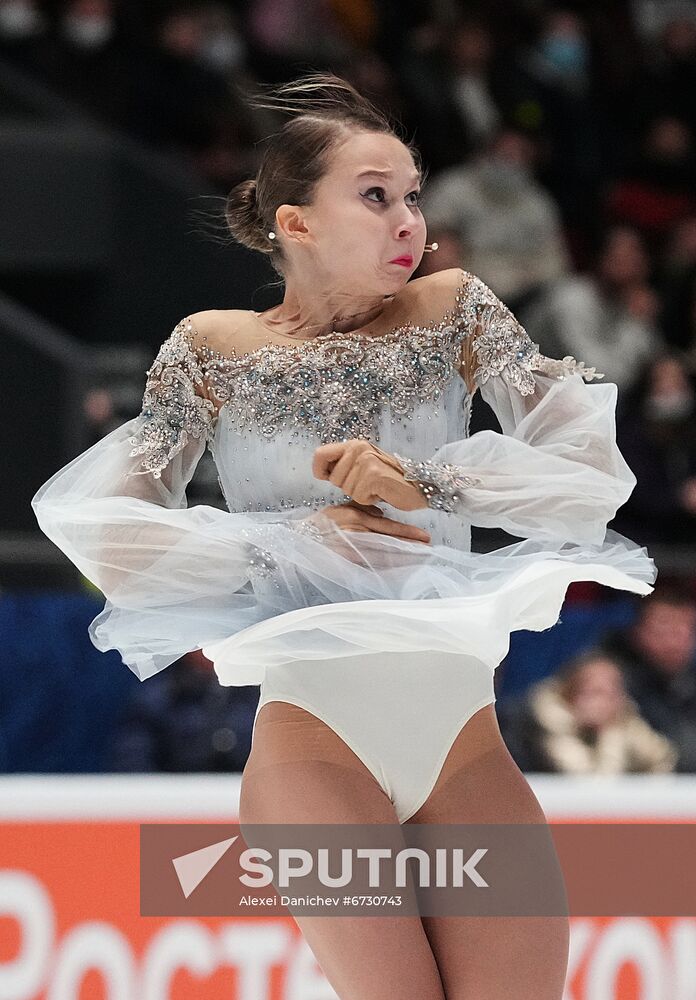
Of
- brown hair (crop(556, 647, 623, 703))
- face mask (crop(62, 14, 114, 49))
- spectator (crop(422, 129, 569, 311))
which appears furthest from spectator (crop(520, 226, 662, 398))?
face mask (crop(62, 14, 114, 49))

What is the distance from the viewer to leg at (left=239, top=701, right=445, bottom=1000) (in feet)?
6.67

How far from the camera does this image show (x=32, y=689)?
14.7 ft

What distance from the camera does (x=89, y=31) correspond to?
7406 mm

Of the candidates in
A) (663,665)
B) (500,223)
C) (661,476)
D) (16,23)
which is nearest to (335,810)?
(663,665)

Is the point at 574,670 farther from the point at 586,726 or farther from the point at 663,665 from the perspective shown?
the point at 663,665

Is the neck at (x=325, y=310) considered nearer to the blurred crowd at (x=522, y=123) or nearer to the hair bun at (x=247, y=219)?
the hair bun at (x=247, y=219)

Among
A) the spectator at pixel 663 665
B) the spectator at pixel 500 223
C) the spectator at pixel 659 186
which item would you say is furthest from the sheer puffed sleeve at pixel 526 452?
the spectator at pixel 659 186

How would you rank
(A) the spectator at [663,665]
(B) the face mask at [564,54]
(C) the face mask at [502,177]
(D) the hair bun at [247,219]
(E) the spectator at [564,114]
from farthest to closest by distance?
(B) the face mask at [564,54] < (E) the spectator at [564,114] < (C) the face mask at [502,177] < (A) the spectator at [663,665] < (D) the hair bun at [247,219]

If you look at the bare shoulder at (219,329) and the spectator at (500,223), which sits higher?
the spectator at (500,223)

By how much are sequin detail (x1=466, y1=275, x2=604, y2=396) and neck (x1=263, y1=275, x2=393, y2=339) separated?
135mm

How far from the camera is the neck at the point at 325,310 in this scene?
228 centimetres

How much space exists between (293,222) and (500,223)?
4.83 metres

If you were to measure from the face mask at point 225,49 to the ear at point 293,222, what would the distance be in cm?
559

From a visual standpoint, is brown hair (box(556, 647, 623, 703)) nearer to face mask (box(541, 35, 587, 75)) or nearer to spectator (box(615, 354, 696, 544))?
spectator (box(615, 354, 696, 544))
